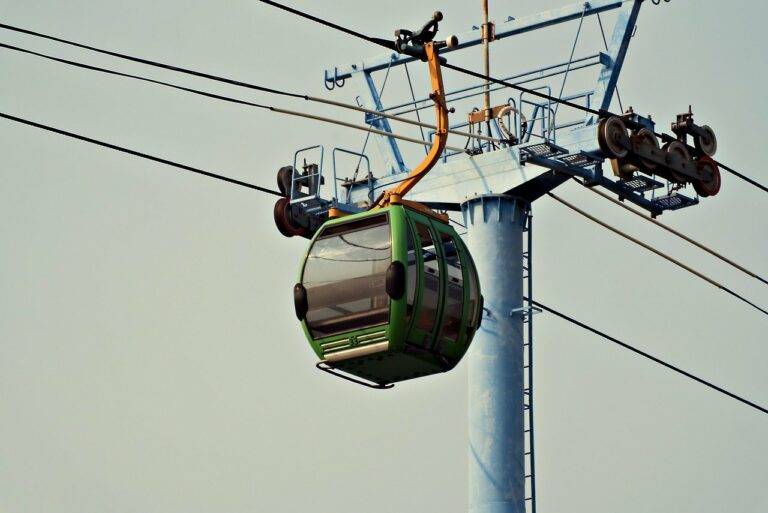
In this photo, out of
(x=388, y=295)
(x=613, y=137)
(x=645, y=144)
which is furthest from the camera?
(x=645, y=144)

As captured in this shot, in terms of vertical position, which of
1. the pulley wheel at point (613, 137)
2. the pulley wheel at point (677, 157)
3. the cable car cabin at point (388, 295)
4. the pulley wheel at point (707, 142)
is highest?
the pulley wheel at point (707, 142)

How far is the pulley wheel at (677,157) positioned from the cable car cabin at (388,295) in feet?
21.6

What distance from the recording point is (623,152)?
3020 centimetres

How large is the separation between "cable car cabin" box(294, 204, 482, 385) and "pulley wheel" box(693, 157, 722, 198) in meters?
7.26

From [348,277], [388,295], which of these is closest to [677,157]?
[348,277]

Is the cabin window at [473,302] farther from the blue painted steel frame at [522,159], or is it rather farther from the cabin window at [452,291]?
the blue painted steel frame at [522,159]

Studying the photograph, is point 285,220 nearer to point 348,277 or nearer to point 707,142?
point 707,142

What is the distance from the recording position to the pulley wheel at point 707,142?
3161cm

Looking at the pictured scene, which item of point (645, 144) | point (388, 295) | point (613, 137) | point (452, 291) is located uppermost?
point (645, 144)

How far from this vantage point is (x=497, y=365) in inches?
1255

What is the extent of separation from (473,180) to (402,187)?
808 cm

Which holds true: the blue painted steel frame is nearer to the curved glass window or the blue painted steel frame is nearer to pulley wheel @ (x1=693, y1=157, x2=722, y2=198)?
pulley wheel @ (x1=693, y1=157, x2=722, y2=198)

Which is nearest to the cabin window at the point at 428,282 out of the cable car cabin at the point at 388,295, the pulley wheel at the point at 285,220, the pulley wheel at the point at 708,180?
the cable car cabin at the point at 388,295

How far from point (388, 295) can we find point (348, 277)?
1.95ft
